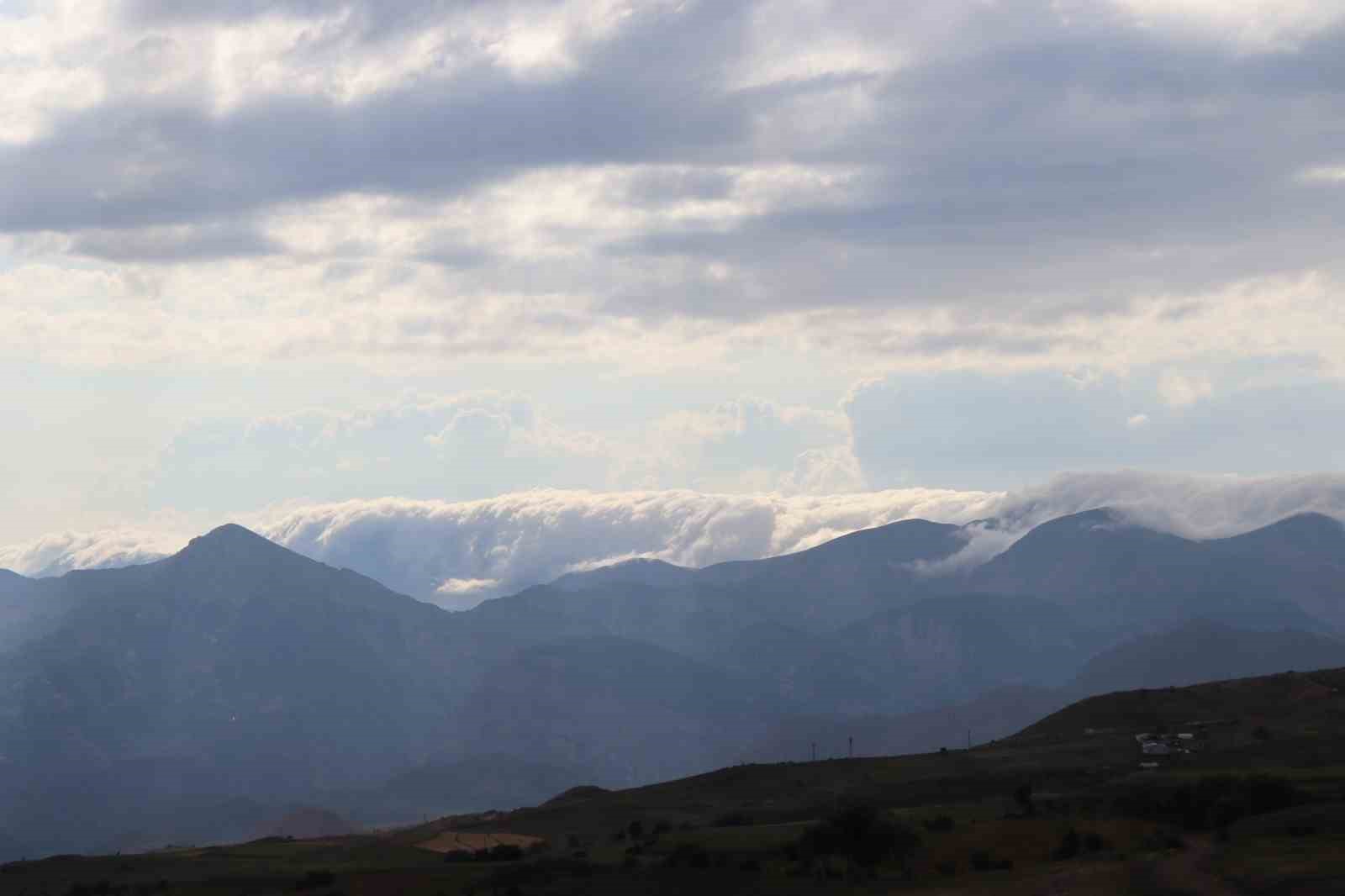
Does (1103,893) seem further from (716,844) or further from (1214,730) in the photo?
(1214,730)

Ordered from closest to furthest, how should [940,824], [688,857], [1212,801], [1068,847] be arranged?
[1068,847] → [688,857] → [1212,801] → [940,824]

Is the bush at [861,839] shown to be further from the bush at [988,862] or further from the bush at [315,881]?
the bush at [315,881]

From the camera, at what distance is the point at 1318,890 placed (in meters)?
86.1

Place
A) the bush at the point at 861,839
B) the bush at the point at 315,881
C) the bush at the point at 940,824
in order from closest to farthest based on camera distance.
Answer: the bush at the point at 861,839 → the bush at the point at 940,824 → the bush at the point at 315,881

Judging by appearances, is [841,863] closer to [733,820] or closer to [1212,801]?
[1212,801]

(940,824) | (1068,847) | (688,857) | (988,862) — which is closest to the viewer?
(988,862)

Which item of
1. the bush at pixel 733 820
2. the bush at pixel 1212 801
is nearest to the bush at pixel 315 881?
the bush at pixel 733 820

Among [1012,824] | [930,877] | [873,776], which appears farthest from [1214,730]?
[930,877]

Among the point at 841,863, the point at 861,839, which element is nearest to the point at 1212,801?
the point at 861,839

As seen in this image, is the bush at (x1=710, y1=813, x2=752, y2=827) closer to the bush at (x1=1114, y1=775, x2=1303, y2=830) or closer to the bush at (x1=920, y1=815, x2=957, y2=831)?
the bush at (x1=920, y1=815, x2=957, y2=831)

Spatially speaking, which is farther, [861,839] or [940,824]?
[940,824]

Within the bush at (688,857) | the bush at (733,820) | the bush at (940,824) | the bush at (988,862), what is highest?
the bush at (733,820)

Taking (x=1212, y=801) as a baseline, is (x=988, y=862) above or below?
below

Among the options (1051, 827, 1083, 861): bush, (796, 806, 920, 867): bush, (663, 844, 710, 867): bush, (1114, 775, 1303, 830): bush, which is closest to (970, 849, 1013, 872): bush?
(1051, 827, 1083, 861): bush
